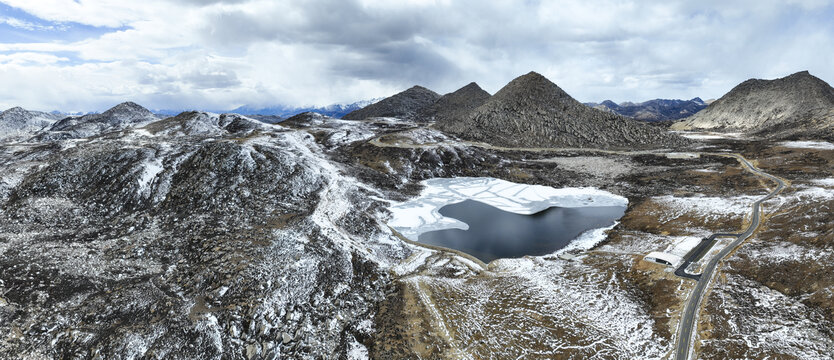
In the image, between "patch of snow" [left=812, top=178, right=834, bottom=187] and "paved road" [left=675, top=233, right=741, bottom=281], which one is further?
"patch of snow" [left=812, top=178, right=834, bottom=187]

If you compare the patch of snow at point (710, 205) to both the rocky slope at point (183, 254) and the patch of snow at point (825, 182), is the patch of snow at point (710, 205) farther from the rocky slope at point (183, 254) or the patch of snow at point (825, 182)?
the rocky slope at point (183, 254)

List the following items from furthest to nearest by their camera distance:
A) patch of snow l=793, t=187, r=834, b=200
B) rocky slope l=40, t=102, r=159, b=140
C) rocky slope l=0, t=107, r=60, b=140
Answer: rocky slope l=0, t=107, r=60, b=140
rocky slope l=40, t=102, r=159, b=140
patch of snow l=793, t=187, r=834, b=200

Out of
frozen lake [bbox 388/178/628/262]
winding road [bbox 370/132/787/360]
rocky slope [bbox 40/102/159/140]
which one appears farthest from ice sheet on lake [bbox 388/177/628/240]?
rocky slope [bbox 40/102/159/140]

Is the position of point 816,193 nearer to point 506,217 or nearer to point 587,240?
point 587,240

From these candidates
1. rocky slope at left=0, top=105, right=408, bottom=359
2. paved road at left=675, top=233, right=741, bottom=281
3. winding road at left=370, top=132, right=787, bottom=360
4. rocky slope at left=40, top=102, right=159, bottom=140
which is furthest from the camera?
rocky slope at left=40, top=102, right=159, bottom=140

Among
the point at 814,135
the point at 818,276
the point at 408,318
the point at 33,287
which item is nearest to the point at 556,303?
the point at 408,318

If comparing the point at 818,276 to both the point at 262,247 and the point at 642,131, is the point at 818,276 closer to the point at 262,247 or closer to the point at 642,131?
the point at 262,247

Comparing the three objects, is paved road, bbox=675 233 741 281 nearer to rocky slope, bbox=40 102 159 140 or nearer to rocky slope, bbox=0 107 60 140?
rocky slope, bbox=40 102 159 140
